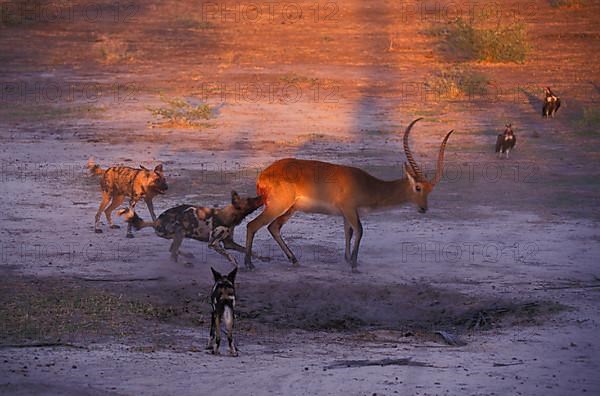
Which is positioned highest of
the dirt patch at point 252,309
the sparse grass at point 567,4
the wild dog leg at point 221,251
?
the sparse grass at point 567,4

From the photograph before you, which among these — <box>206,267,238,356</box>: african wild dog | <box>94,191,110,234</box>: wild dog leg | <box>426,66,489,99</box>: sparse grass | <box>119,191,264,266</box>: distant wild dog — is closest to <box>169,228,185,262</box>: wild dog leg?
<box>119,191,264,266</box>: distant wild dog

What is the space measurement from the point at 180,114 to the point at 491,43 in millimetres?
11211

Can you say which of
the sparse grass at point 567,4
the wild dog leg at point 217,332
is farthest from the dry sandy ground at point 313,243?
the sparse grass at point 567,4

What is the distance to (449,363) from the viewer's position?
9.17 m

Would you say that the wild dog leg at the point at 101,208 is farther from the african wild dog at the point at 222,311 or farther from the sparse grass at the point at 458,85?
the sparse grass at the point at 458,85

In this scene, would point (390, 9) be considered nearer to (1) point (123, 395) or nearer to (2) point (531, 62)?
(2) point (531, 62)

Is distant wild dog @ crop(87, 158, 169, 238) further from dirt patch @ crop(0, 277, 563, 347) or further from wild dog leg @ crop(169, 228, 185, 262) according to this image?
dirt patch @ crop(0, 277, 563, 347)

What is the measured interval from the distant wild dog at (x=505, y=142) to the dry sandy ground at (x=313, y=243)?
1.28 ft

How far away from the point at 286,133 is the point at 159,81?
6782 mm

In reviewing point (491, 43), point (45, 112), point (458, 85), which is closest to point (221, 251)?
point (45, 112)

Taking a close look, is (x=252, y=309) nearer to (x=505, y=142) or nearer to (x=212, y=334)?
(x=212, y=334)

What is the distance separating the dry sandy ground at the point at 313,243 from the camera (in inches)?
353

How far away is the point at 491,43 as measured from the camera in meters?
30.7

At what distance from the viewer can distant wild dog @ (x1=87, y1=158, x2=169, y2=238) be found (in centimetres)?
1474
